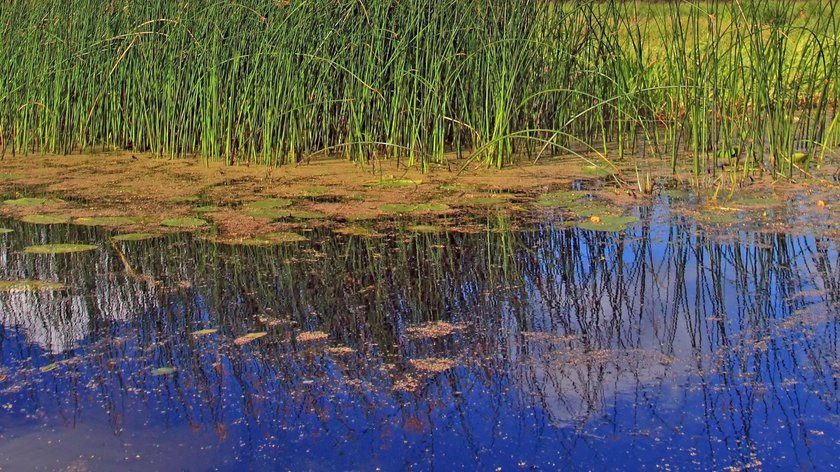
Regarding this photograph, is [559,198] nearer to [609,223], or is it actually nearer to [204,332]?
[609,223]

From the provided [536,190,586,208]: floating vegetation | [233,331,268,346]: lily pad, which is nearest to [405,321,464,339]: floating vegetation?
[233,331,268,346]: lily pad

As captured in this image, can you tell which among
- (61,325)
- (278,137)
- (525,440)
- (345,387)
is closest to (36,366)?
(61,325)

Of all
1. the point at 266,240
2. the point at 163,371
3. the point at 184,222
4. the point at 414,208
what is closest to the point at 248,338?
the point at 163,371

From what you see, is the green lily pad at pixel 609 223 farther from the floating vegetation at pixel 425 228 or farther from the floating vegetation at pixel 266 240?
the floating vegetation at pixel 266 240

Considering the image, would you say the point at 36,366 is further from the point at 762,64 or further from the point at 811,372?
the point at 762,64

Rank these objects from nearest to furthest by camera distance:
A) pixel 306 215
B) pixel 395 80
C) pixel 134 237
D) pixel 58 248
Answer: pixel 58 248 → pixel 134 237 → pixel 306 215 → pixel 395 80

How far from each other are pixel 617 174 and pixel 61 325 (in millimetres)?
2607

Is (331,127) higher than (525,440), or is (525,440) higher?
(331,127)

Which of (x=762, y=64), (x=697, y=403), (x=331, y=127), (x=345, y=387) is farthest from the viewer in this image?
(x=331, y=127)

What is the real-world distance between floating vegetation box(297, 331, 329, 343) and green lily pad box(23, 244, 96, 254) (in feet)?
4.14

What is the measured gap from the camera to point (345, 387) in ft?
7.29

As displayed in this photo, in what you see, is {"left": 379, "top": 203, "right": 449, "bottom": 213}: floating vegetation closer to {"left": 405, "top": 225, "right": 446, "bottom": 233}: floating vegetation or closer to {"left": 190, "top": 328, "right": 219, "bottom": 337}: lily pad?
{"left": 405, "top": 225, "right": 446, "bottom": 233}: floating vegetation

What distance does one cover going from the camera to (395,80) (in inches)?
187

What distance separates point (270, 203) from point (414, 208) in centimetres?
59
